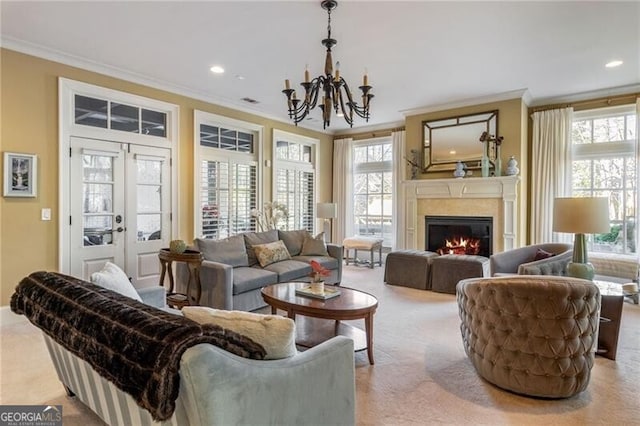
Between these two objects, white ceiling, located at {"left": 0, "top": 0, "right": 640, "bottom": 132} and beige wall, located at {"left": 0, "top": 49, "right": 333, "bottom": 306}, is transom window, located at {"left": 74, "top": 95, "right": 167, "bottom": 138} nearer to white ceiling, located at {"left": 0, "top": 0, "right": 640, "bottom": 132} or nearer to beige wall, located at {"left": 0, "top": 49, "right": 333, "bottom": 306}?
beige wall, located at {"left": 0, "top": 49, "right": 333, "bottom": 306}

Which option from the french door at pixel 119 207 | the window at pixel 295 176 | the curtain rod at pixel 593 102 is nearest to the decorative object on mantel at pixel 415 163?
the curtain rod at pixel 593 102

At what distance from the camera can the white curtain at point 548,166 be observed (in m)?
5.46

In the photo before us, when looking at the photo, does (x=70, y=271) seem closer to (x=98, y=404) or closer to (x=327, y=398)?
(x=98, y=404)

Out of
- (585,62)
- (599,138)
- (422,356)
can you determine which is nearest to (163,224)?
(422,356)

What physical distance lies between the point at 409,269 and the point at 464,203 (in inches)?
64.4

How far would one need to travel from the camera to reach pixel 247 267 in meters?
4.52

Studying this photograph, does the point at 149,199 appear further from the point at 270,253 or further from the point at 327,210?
the point at 327,210

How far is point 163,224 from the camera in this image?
16.8ft

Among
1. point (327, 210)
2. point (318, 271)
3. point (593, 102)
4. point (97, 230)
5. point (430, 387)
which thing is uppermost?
point (593, 102)

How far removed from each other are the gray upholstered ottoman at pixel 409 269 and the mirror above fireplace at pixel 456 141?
5.95 ft

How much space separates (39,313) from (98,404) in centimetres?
57

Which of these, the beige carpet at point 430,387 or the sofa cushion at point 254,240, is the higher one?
the sofa cushion at point 254,240

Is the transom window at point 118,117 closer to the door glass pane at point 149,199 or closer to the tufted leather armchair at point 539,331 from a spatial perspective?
the door glass pane at point 149,199

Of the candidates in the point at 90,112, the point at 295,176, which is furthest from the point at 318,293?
the point at 295,176
